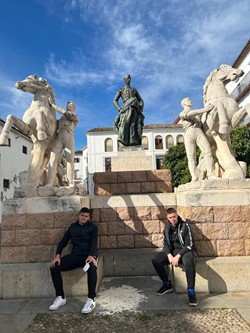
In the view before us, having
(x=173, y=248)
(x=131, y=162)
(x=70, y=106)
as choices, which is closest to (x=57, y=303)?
(x=173, y=248)

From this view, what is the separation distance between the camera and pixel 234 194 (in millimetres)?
4395

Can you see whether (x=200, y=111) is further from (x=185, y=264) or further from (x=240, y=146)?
(x=240, y=146)

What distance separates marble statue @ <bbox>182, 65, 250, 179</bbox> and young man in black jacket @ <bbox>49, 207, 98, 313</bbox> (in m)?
2.48

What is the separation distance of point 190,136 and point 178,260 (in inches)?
94.5

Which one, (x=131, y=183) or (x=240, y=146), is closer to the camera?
(x=131, y=183)

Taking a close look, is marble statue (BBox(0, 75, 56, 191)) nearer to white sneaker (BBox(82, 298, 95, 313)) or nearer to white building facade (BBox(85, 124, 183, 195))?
white sneaker (BBox(82, 298, 95, 313))

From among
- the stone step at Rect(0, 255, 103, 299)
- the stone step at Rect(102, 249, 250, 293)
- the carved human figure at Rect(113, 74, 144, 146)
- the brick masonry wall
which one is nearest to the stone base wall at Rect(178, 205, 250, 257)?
the brick masonry wall

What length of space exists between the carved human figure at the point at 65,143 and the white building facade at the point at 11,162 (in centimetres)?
1940

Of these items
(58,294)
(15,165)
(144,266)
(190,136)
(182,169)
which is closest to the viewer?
(58,294)

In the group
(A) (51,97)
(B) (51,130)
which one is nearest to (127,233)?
(B) (51,130)

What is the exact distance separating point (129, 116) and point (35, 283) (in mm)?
5531

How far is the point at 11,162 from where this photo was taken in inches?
989

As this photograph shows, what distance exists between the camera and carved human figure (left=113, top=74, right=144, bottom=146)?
7.92 m

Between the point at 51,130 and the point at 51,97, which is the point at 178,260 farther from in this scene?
the point at 51,97
